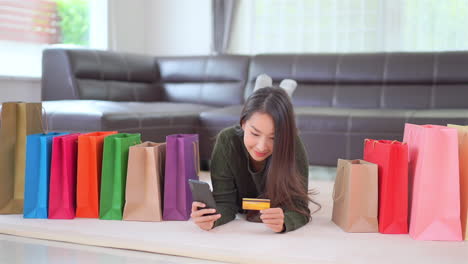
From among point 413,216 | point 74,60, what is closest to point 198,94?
point 74,60

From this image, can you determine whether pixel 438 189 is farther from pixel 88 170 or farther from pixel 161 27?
pixel 161 27

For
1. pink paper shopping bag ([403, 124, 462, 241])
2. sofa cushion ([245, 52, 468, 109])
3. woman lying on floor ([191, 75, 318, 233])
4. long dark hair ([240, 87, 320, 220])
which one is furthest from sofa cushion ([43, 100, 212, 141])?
pink paper shopping bag ([403, 124, 462, 241])

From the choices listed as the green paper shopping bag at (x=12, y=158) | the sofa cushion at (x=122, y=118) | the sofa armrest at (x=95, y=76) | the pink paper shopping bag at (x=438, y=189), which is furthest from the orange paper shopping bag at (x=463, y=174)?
the sofa armrest at (x=95, y=76)

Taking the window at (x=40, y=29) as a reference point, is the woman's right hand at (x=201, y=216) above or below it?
below

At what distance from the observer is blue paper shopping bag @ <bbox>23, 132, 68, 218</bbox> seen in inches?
78.4

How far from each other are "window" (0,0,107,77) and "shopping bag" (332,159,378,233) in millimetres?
2979

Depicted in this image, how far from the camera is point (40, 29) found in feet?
14.3

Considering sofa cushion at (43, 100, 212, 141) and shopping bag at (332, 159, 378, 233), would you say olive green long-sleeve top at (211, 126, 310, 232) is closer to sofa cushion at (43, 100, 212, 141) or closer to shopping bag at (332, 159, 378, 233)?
shopping bag at (332, 159, 378, 233)

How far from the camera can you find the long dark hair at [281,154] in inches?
70.9

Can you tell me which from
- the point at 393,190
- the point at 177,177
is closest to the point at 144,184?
the point at 177,177

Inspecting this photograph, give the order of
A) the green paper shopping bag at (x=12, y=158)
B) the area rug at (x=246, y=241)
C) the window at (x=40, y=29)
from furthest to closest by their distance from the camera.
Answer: the window at (x=40, y=29) < the green paper shopping bag at (x=12, y=158) < the area rug at (x=246, y=241)

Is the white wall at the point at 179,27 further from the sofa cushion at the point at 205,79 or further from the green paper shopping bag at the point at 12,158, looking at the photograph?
the green paper shopping bag at the point at 12,158

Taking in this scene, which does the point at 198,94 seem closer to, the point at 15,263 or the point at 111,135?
the point at 111,135

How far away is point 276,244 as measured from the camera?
5.49 ft
